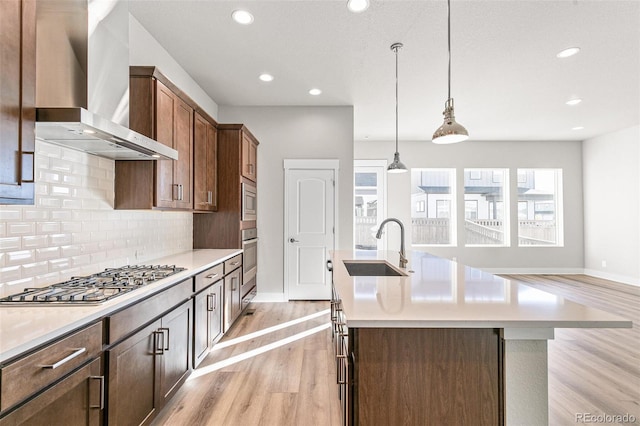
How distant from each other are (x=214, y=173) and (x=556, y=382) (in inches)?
150

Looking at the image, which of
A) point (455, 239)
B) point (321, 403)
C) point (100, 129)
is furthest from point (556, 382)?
point (455, 239)

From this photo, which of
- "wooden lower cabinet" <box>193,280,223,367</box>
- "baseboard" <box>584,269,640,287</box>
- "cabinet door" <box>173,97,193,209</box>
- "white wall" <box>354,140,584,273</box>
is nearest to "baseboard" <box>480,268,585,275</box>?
"white wall" <box>354,140,584,273</box>

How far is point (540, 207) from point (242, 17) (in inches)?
291

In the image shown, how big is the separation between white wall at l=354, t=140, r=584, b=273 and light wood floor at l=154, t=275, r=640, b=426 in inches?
129

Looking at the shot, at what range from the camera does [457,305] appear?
132cm

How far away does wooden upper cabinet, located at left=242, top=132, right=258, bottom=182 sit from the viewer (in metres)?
4.15

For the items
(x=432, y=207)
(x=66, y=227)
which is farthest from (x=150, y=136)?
(x=432, y=207)

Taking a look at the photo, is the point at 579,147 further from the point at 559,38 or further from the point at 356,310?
the point at 356,310

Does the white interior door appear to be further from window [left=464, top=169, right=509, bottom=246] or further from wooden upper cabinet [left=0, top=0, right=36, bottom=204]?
window [left=464, top=169, right=509, bottom=246]

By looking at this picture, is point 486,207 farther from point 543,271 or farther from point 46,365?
point 46,365

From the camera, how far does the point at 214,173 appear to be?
386 centimetres

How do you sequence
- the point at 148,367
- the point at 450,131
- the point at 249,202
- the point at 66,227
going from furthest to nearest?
the point at 249,202 → the point at 450,131 → the point at 66,227 → the point at 148,367

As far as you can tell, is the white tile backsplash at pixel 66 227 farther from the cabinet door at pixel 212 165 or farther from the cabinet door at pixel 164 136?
the cabinet door at pixel 212 165

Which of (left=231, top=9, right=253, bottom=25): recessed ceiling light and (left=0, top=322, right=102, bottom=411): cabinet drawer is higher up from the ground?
(left=231, top=9, right=253, bottom=25): recessed ceiling light
